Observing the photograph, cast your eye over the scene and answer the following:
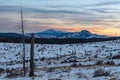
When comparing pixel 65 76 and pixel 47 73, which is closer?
pixel 65 76

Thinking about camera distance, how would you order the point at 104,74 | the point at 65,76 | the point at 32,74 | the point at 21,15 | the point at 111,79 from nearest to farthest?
the point at 111,79, the point at 104,74, the point at 65,76, the point at 32,74, the point at 21,15

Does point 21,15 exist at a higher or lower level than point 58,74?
higher

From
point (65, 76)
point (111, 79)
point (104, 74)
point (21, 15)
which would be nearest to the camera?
point (111, 79)

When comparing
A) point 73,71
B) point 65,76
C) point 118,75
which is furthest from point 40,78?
point 118,75

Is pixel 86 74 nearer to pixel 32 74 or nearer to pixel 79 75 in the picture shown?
pixel 79 75

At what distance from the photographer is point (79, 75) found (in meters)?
27.2

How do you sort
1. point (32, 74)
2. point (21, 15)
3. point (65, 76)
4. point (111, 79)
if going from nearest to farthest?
1. point (111, 79)
2. point (65, 76)
3. point (32, 74)
4. point (21, 15)

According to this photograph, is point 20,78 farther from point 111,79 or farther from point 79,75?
point 111,79

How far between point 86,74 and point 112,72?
200 centimetres

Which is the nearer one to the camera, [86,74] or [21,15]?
[86,74]

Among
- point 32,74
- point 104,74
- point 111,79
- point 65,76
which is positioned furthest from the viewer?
point 32,74

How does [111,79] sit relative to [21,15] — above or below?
below

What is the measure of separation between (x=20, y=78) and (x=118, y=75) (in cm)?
773

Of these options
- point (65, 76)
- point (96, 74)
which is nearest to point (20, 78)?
point (65, 76)
